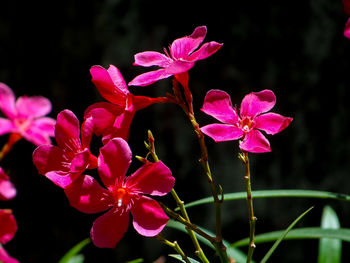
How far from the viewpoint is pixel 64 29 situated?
1.64 metres

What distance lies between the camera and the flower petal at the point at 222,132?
0.60 m

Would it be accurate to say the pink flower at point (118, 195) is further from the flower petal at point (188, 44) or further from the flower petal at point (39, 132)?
the flower petal at point (39, 132)

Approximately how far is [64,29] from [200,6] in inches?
17.9

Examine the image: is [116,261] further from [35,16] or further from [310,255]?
[35,16]

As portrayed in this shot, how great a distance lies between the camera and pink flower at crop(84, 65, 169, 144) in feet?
1.97

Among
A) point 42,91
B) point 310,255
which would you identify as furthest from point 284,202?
point 42,91

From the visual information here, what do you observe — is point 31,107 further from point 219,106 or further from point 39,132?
point 219,106

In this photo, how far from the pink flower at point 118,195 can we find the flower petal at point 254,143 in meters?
0.10

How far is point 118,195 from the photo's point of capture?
586 millimetres

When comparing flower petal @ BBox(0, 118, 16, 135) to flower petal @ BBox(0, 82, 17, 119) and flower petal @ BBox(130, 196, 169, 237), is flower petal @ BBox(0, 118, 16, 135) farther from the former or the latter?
flower petal @ BBox(130, 196, 169, 237)

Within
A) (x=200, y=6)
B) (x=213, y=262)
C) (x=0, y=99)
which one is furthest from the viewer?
(x=200, y=6)

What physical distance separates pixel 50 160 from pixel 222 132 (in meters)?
0.22

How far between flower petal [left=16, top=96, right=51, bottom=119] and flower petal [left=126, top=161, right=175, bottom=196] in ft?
2.12

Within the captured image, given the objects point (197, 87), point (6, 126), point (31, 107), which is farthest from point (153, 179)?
point (197, 87)
